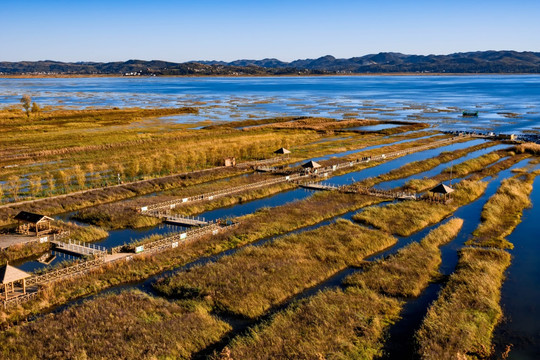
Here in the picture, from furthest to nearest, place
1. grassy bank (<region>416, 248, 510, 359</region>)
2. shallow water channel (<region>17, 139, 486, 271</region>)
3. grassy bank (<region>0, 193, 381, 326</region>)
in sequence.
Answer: shallow water channel (<region>17, 139, 486, 271</region>) < grassy bank (<region>0, 193, 381, 326</region>) < grassy bank (<region>416, 248, 510, 359</region>)

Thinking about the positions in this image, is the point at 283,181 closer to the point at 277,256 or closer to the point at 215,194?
the point at 215,194

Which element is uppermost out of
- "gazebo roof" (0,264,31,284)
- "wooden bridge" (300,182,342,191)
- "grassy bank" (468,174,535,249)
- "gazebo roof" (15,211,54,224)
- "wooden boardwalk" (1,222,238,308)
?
"gazebo roof" (0,264,31,284)

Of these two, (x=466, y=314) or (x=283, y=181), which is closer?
(x=466, y=314)

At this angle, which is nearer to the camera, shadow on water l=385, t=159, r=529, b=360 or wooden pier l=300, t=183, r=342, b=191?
shadow on water l=385, t=159, r=529, b=360

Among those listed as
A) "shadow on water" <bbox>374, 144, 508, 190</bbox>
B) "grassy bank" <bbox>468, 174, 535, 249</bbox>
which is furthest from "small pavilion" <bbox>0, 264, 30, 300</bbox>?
"shadow on water" <bbox>374, 144, 508, 190</bbox>

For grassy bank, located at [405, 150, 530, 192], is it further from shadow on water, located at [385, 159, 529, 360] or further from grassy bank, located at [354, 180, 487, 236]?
shadow on water, located at [385, 159, 529, 360]

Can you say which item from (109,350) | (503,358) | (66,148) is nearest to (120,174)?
(66,148)

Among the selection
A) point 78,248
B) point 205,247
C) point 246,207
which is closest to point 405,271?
point 205,247
